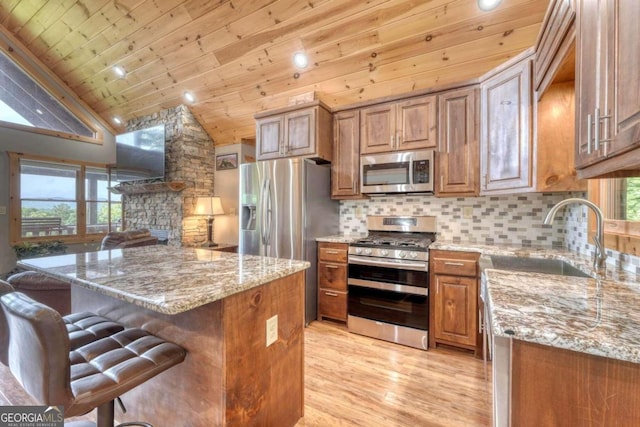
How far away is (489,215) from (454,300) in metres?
1.00

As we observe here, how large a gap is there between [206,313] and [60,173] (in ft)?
20.2

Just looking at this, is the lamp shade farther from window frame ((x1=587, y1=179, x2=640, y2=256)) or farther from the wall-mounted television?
window frame ((x1=587, y1=179, x2=640, y2=256))

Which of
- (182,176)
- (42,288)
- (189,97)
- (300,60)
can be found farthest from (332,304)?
(189,97)

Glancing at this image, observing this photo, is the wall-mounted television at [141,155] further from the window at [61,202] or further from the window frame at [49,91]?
the window frame at [49,91]

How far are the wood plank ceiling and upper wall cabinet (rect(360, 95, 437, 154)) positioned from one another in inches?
15.4

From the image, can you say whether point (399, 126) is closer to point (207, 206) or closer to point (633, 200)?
point (633, 200)

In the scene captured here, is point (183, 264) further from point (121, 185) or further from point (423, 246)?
point (121, 185)

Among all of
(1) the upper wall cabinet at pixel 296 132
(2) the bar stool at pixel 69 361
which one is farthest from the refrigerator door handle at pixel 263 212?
(2) the bar stool at pixel 69 361

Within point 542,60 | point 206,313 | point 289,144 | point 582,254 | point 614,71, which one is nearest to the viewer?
point 614,71

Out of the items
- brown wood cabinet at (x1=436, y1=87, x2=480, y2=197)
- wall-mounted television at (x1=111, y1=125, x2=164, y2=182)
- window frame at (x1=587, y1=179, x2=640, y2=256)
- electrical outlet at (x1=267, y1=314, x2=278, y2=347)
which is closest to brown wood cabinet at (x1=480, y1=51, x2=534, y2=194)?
brown wood cabinet at (x1=436, y1=87, x2=480, y2=197)

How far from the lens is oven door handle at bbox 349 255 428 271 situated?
244 cm

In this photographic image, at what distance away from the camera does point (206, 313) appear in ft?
3.58

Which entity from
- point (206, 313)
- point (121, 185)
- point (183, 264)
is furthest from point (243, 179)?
point (121, 185)

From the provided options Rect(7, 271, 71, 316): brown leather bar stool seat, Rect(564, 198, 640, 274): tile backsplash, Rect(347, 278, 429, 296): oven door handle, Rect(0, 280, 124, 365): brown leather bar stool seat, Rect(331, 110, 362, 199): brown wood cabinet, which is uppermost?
Rect(331, 110, 362, 199): brown wood cabinet
